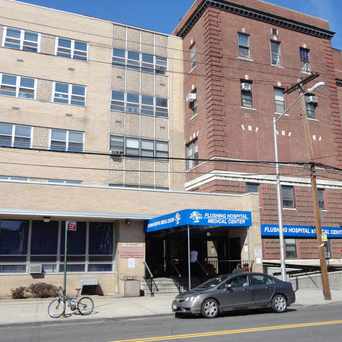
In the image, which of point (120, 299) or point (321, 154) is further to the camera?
point (321, 154)

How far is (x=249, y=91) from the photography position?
33.2m

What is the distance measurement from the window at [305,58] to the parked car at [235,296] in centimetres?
2324

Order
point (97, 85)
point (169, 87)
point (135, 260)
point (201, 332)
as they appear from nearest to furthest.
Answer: point (201, 332)
point (135, 260)
point (97, 85)
point (169, 87)

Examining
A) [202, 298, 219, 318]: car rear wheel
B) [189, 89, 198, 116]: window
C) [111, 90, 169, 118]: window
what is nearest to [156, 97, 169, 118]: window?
[111, 90, 169, 118]: window

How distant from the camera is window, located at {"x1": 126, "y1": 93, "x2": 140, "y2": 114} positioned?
34.5 meters

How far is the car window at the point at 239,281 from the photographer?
16.1 meters

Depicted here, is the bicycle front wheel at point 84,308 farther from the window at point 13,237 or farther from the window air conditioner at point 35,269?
the window at point 13,237

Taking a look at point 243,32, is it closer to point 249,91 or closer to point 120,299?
point 249,91

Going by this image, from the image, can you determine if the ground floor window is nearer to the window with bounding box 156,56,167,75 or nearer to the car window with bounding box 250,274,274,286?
the car window with bounding box 250,274,274,286

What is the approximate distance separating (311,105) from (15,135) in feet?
72.2

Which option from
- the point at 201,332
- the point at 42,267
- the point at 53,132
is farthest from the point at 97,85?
the point at 201,332

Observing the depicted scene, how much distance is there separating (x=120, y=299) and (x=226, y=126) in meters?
14.7

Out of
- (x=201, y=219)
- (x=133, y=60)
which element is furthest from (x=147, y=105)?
(x=201, y=219)

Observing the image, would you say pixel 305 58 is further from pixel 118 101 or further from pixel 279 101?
pixel 118 101
